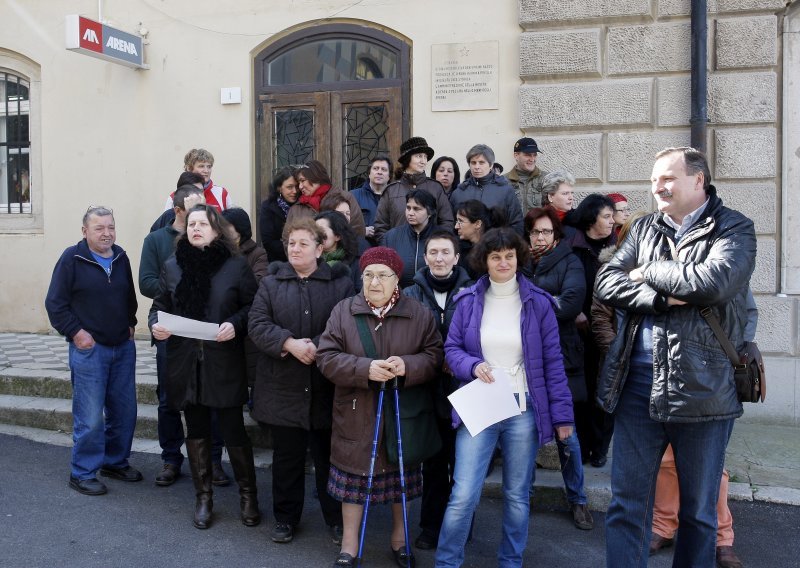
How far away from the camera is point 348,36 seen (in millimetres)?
8688

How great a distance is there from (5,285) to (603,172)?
7222 mm

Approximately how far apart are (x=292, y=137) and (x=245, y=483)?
16.0 ft

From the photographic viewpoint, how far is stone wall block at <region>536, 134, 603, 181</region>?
24.8 feet

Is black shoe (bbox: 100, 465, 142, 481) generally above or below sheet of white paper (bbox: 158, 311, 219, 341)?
below

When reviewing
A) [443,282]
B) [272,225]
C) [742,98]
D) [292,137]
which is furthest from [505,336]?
[292,137]

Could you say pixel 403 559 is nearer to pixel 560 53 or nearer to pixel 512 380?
pixel 512 380

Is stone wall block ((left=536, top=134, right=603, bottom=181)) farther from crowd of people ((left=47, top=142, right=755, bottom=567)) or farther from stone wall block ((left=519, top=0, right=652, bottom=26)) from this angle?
crowd of people ((left=47, top=142, right=755, bottom=567))

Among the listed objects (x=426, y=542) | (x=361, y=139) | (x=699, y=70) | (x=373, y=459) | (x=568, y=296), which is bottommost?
(x=426, y=542)

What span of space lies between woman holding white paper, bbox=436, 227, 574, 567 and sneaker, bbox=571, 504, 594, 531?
915 millimetres

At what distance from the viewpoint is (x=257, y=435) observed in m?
6.31

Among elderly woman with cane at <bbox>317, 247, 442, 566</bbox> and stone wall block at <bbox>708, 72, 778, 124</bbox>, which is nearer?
elderly woman with cane at <bbox>317, 247, 442, 566</bbox>

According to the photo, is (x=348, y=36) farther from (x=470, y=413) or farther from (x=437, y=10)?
(x=470, y=413)

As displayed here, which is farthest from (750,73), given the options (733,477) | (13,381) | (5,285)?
(5,285)

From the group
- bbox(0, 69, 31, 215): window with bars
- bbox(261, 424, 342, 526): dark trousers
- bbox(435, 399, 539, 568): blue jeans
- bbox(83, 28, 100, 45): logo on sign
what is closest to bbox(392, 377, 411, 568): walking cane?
bbox(435, 399, 539, 568): blue jeans
